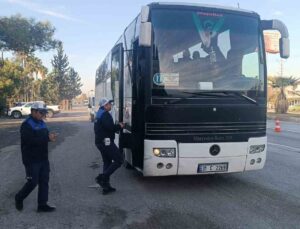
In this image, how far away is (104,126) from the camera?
7.30 metres

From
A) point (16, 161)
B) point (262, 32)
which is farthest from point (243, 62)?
point (16, 161)

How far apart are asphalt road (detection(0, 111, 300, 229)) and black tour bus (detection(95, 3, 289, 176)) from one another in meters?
0.55

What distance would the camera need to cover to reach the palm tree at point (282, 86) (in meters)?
41.1

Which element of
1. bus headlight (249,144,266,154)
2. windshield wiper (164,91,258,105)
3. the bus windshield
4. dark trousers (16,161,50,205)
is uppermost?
the bus windshield

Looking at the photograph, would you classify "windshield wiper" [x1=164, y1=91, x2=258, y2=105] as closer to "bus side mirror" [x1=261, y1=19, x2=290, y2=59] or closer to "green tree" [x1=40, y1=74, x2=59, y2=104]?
"bus side mirror" [x1=261, y1=19, x2=290, y2=59]

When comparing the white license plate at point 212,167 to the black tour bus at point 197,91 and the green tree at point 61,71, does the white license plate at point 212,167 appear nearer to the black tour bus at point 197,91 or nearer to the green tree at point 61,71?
the black tour bus at point 197,91

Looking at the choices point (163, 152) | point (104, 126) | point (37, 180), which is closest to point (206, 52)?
point (163, 152)

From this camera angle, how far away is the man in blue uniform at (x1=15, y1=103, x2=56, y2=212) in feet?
20.2

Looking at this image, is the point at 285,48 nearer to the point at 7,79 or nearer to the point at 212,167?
the point at 212,167

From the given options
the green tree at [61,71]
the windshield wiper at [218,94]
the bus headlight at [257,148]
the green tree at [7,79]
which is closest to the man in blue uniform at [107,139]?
the windshield wiper at [218,94]

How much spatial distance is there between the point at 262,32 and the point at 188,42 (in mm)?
1558

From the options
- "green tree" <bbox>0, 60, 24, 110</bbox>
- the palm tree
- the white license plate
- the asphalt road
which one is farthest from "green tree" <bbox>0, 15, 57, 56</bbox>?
the white license plate

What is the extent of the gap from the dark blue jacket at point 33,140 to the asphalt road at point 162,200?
88cm

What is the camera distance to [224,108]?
723 cm
